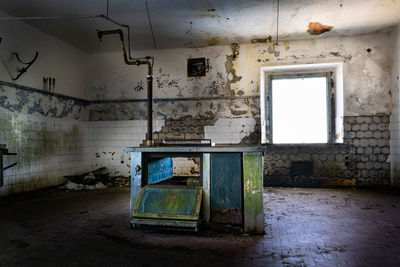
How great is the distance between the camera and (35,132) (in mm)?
5281

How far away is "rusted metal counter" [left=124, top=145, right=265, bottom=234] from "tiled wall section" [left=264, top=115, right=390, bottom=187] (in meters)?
3.32

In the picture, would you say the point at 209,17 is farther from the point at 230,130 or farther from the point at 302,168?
the point at 302,168

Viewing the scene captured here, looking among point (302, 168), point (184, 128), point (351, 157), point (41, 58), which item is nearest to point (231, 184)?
point (302, 168)

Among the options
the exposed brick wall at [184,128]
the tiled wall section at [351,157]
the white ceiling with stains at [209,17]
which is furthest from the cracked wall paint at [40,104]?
the tiled wall section at [351,157]

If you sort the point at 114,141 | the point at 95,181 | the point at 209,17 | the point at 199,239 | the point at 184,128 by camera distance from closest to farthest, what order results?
the point at 199,239 → the point at 209,17 → the point at 95,181 → the point at 184,128 → the point at 114,141

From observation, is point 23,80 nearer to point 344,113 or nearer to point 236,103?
point 236,103

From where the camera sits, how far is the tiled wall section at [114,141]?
21.6 feet

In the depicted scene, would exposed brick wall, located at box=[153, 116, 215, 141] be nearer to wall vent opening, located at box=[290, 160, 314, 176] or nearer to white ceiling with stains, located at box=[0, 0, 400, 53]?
white ceiling with stains, located at box=[0, 0, 400, 53]

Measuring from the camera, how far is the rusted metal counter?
9.12 ft

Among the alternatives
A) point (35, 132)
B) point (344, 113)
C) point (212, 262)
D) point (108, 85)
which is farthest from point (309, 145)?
point (35, 132)

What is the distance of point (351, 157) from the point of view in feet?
18.5

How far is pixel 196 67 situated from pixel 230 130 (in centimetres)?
167

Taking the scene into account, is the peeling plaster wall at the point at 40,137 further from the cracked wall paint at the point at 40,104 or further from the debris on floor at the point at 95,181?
the debris on floor at the point at 95,181

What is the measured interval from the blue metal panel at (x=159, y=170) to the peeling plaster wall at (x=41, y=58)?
3.25 m
